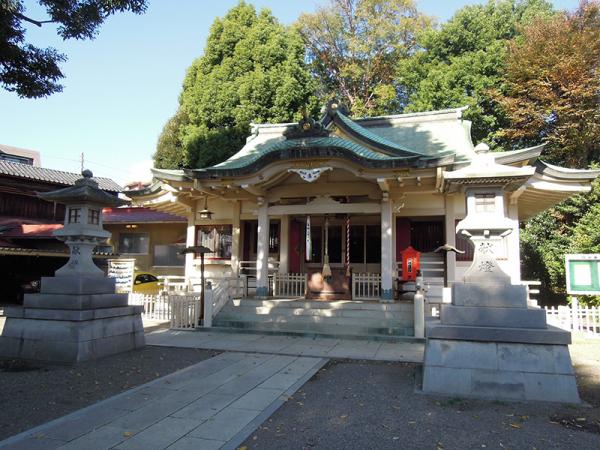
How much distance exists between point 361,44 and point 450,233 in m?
20.0

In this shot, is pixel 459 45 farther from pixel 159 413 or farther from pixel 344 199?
pixel 159 413

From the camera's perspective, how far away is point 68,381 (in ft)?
21.4

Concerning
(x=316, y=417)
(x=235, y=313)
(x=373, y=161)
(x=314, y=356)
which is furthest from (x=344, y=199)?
(x=316, y=417)

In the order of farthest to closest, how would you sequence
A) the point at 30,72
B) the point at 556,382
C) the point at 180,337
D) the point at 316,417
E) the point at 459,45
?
the point at 459,45 < the point at 180,337 < the point at 30,72 < the point at 556,382 < the point at 316,417

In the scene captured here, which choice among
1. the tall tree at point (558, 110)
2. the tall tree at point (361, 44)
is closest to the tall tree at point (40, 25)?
the tall tree at point (558, 110)

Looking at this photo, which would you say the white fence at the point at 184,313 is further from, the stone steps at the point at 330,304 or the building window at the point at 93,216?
the building window at the point at 93,216

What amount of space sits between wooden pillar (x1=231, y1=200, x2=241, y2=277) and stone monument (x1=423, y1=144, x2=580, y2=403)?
933 centimetres

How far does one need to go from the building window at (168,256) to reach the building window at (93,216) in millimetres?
14487

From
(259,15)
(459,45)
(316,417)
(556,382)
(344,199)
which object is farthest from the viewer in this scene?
(259,15)

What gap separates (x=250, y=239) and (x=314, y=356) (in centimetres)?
796

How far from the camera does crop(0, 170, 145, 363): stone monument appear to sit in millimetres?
7789

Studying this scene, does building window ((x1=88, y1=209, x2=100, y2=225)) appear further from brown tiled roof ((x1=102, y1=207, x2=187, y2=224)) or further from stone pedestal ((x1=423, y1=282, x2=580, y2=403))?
brown tiled roof ((x1=102, y1=207, x2=187, y2=224))

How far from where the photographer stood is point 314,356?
332 inches

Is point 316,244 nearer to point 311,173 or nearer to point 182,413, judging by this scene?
point 311,173
